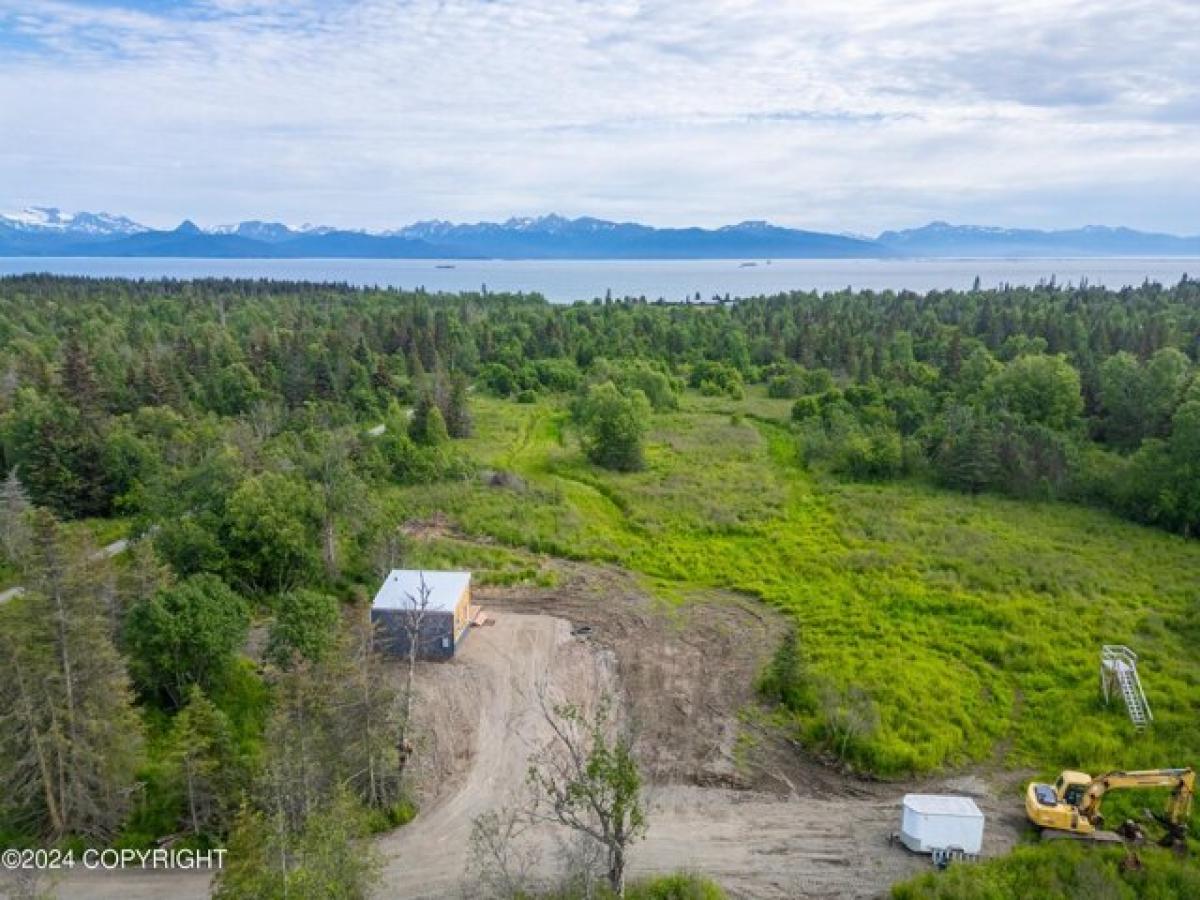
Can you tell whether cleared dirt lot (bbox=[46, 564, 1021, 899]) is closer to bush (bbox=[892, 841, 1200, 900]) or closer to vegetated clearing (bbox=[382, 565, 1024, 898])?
vegetated clearing (bbox=[382, 565, 1024, 898])

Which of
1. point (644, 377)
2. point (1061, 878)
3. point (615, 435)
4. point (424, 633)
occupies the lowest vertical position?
point (1061, 878)

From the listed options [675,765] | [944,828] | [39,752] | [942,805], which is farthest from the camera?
[675,765]

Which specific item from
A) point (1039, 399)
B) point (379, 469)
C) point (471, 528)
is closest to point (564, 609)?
point (471, 528)

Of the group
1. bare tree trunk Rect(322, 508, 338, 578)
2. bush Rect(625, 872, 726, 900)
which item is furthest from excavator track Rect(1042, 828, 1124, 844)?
bare tree trunk Rect(322, 508, 338, 578)

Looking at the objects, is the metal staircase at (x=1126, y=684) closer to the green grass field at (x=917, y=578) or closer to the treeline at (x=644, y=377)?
the green grass field at (x=917, y=578)

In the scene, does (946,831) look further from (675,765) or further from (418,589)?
(418,589)

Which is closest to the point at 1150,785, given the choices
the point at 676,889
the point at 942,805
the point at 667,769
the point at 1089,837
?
the point at 1089,837

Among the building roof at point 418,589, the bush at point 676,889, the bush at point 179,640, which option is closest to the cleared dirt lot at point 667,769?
the bush at point 676,889
